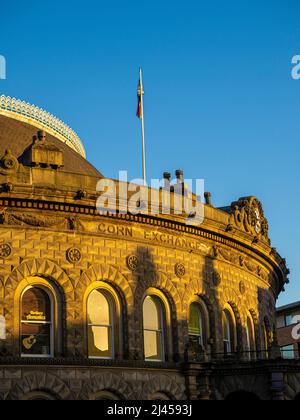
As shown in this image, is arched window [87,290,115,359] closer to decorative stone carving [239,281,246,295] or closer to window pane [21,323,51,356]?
window pane [21,323,51,356]

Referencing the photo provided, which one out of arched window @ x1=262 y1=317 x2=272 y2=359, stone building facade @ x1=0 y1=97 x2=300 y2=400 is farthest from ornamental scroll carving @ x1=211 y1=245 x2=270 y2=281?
arched window @ x1=262 y1=317 x2=272 y2=359

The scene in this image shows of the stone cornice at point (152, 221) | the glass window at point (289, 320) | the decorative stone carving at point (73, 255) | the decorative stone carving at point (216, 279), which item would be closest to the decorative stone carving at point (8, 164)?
the stone cornice at point (152, 221)

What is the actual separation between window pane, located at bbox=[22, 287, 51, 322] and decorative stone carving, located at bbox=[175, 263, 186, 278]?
208 inches

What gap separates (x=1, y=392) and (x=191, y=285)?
8581mm

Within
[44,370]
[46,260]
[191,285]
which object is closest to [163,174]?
[191,285]

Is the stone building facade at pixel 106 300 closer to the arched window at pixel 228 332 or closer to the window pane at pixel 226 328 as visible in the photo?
the window pane at pixel 226 328

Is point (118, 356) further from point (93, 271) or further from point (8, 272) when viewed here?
point (8, 272)

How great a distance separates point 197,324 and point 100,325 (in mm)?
4813

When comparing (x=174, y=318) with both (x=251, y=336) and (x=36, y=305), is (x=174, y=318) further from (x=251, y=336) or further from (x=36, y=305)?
(x=251, y=336)

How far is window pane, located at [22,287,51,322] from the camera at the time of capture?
2723 cm

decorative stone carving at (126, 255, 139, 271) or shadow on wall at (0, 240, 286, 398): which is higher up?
decorative stone carving at (126, 255, 139, 271)

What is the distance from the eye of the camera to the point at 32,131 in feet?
124

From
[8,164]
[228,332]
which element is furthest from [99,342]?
[228,332]

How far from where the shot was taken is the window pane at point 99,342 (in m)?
28.1
